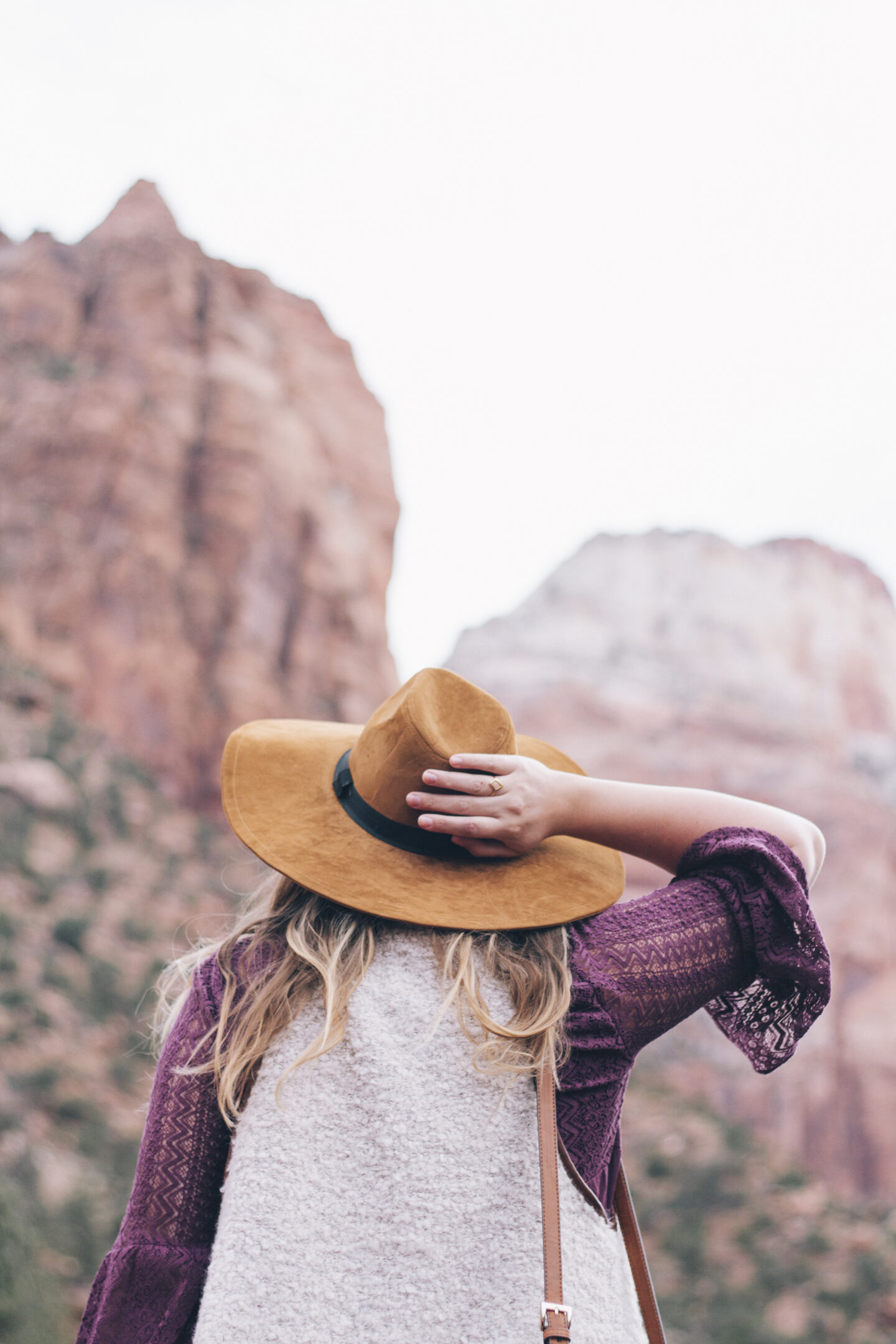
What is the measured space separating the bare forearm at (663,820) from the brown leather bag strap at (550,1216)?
0.35 m

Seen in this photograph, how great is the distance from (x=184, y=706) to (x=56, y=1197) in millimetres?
11424

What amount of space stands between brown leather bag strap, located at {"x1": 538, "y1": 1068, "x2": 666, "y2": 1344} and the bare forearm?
36cm

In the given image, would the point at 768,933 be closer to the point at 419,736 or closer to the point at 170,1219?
the point at 419,736

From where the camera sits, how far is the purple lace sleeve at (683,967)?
995 millimetres

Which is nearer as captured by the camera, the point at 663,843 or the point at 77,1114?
the point at 663,843

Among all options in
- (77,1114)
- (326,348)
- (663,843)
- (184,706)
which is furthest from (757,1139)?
(326,348)

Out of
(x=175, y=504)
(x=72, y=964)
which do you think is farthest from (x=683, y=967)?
(x=175, y=504)

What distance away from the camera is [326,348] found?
24.3 metres

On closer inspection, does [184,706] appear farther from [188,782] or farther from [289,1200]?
[289,1200]

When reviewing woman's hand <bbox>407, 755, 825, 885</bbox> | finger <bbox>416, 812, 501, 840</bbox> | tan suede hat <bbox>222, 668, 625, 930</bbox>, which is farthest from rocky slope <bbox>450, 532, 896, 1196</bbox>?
finger <bbox>416, 812, 501, 840</bbox>

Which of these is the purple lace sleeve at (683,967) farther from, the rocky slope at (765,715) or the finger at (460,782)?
the rocky slope at (765,715)

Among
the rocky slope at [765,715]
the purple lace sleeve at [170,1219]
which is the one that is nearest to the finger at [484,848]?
the purple lace sleeve at [170,1219]

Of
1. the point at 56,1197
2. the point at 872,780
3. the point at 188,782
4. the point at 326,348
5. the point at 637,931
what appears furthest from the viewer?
the point at 872,780

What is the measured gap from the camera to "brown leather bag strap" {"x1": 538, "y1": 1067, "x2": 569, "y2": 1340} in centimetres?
84
